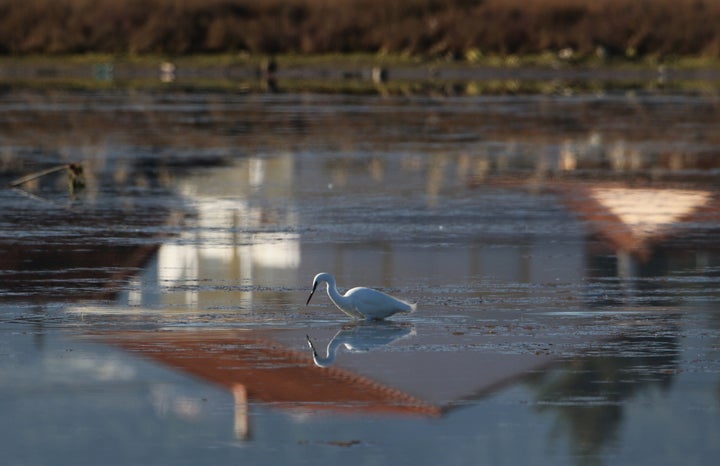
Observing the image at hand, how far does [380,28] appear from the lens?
71.6 metres

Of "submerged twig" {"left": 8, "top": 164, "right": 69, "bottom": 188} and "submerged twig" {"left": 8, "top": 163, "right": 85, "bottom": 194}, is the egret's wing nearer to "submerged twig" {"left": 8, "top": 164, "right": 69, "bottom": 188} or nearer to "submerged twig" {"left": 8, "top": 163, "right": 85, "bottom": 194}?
"submerged twig" {"left": 8, "top": 163, "right": 85, "bottom": 194}

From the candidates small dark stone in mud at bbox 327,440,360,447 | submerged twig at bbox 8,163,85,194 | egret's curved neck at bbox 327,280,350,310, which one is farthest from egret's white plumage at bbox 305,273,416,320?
submerged twig at bbox 8,163,85,194

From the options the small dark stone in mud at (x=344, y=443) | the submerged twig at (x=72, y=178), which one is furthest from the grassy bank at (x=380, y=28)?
the small dark stone in mud at (x=344, y=443)

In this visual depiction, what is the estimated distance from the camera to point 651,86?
5191cm

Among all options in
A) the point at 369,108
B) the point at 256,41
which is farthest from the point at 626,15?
the point at 369,108

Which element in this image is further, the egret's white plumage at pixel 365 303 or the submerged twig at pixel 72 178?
the submerged twig at pixel 72 178

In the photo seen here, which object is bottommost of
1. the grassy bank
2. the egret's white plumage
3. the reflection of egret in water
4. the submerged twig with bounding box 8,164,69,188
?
the reflection of egret in water

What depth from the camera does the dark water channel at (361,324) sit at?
8422mm

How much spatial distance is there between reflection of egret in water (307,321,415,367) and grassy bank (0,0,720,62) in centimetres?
5445

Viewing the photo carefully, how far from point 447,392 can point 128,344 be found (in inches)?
98.9

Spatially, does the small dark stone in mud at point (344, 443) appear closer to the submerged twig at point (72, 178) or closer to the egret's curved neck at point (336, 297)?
the egret's curved neck at point (336, 297)

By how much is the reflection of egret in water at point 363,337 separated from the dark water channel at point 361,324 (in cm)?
4

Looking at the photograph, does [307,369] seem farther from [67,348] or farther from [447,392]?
[67,348]

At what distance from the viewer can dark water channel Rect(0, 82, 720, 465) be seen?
8.42 meters
